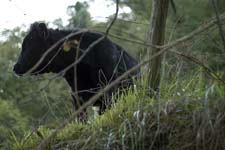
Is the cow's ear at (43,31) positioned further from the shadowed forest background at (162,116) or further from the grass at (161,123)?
the grass at (161,123)

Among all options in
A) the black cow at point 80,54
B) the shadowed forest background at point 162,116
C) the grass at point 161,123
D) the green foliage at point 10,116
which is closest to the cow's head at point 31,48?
the black cow at point 80,54

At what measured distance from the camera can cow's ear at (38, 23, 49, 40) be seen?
6860 mm

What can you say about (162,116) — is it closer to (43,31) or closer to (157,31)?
(157,31)

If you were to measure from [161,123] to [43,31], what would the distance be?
3605 mm

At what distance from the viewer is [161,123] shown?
145 inches

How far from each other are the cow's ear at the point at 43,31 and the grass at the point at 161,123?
2.65 metres

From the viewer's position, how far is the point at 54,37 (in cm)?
699

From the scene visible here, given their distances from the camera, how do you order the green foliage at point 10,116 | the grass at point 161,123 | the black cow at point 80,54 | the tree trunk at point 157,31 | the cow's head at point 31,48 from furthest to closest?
the green foliage at point 10,116 < the cow's head at point 31,48 < the black cow at point 80,54 < the tree trunk at point 157,31 < the grass at point 161,123

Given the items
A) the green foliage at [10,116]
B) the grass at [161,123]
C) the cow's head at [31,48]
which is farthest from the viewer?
the green foliage at [10,116]

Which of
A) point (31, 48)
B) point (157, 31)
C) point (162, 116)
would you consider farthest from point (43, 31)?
point (162, 116)

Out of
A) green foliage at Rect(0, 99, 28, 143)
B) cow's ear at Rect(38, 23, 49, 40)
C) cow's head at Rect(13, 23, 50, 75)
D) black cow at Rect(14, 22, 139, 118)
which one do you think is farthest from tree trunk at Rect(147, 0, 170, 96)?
green foliage at Rect(0, 99, 28, 143)

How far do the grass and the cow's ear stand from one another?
265 centimetres

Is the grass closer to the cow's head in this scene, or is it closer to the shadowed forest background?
the shadowed forest background

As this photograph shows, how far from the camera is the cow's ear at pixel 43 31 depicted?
22.5 feet
